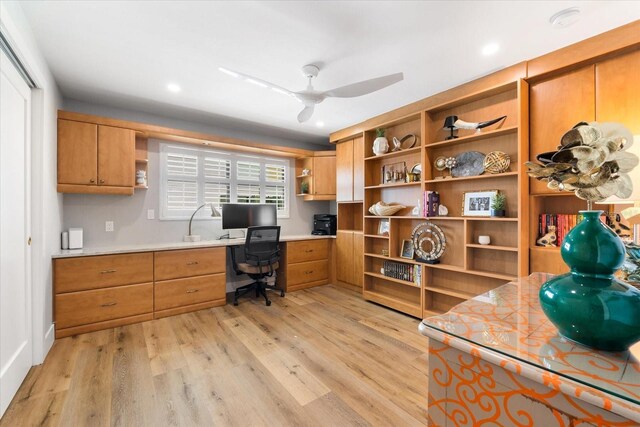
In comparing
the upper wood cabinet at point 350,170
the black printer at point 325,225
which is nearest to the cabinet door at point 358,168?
the upper wood cabinet at point 350,170

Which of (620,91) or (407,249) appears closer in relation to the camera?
(620,91)

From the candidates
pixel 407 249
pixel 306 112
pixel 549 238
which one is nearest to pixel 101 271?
pixel 306 112

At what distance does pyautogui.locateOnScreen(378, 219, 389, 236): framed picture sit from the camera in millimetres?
3752

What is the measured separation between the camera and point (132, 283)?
2.95 meters

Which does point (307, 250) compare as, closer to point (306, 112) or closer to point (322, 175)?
point (322, 175)

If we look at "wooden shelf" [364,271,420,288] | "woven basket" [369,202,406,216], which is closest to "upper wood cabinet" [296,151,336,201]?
"woven basket" [369,202,406,216]

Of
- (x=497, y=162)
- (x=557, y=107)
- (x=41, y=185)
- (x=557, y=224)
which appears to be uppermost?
(x=557, y=107)

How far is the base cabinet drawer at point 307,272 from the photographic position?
412cm

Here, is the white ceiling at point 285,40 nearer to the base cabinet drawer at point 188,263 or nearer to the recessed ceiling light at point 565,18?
the recessed ceiling light at point 565,18

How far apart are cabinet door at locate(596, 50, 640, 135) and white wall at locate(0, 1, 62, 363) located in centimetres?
406

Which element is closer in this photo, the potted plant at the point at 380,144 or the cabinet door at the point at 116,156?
the cabinet door at the point at 116,156

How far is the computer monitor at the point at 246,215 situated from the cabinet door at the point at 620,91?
12.2 ft

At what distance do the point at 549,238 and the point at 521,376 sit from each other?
2192 millimetres

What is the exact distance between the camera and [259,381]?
1.97 metres
